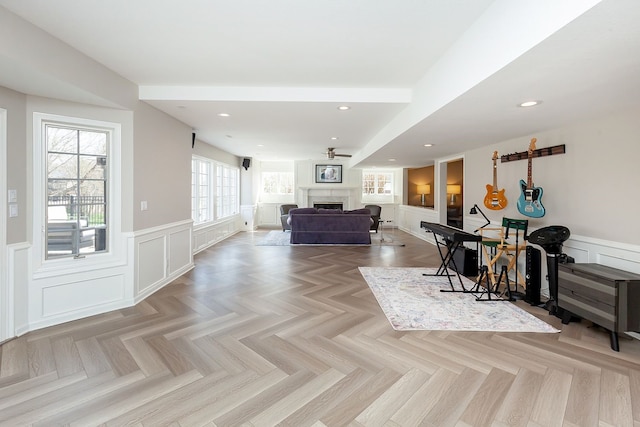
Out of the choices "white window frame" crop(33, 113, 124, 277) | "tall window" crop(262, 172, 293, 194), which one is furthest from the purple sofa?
"white window frame" crop(33, 113, 124, 277)

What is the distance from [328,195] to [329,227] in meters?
3.54

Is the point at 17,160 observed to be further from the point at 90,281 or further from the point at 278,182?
the point at 278,182

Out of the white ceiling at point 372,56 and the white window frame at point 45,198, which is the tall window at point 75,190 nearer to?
the white window frame at point 45,198

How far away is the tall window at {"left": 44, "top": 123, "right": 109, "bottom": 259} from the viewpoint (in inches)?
121

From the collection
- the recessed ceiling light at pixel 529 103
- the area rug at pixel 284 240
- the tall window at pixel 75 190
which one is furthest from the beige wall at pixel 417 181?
the tall window at pixel 75 190

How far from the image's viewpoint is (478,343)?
103 inches

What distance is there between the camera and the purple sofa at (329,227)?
7.31 metres

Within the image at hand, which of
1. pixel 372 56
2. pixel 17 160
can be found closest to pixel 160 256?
pixel 17 160

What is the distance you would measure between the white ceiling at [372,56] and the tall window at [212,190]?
2482 mm

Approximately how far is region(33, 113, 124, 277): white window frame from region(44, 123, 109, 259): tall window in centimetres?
4

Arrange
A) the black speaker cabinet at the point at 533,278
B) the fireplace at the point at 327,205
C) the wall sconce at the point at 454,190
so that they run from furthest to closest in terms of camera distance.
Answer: the fireplace at the point at 327,205 → the wall sconce at the point at 454,190 → the black speaker cabinet at the point at 533,278

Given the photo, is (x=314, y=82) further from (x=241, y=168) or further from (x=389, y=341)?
(x=241, y=168)

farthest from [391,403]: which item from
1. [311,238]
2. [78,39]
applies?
[311,238]

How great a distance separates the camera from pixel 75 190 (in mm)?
3215
